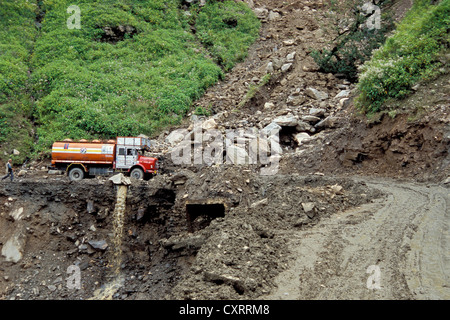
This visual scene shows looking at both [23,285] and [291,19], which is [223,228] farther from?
[291,19]

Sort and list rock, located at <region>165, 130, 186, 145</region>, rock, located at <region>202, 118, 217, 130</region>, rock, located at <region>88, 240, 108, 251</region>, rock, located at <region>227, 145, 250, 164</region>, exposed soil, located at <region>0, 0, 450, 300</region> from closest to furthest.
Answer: exposed soil, located at <region>0, 0, 450, 300</region> < rock, located at <region>88, 240, 108, 251</region> < rock, located at <region>227, 145, 250, 164</region> < rock, located at <region>202, 118, 217, 130</region> < rock, located at <region>165, 130, 186, 145</region>

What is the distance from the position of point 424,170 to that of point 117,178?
11.6 metres

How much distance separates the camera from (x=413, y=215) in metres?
9.52

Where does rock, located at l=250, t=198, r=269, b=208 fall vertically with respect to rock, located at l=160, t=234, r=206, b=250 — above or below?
above

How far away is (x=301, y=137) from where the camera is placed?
18.4 meters

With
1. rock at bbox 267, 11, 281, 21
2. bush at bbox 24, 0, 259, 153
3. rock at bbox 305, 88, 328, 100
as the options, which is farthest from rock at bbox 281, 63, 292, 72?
rock at bbox 267, 11, 281, 21

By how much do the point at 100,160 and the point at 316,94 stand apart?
12.5 metres

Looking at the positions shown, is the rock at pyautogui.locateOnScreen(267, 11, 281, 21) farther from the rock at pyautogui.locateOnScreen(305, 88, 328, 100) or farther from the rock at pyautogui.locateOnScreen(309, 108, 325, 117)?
the rock at pyautogui.locateOnScreen(309, 108, 325, 117)

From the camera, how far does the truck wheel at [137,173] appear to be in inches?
630

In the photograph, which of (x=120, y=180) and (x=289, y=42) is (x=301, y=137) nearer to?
(x=120, y=180)

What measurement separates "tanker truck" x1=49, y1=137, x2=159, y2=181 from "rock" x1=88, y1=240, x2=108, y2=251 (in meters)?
3.29

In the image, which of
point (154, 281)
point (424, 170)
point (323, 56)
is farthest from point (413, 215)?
point (323, 56)

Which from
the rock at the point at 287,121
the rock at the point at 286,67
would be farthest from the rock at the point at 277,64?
the rock at the point at 287,121

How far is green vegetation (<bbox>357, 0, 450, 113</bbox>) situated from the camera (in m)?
14.2
